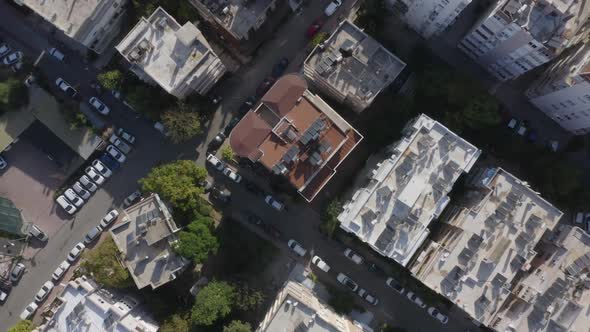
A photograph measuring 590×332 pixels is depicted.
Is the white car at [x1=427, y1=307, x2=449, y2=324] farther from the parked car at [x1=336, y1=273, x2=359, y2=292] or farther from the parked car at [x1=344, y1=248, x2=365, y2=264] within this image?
the parked car at [x1=344, y1=248, x2=365, y2=264]

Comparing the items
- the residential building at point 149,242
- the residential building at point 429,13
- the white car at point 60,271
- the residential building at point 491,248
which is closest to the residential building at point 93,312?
the residential building at point 149,242

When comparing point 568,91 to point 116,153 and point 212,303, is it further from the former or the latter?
point 116,153

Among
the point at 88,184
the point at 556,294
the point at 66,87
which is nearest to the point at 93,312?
the point at 88,184

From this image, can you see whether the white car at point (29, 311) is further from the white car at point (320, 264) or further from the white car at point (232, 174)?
the white car at point (320, 264)

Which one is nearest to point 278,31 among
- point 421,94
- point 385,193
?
point 421,94

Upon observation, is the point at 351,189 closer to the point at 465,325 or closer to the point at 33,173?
the point at 465,325

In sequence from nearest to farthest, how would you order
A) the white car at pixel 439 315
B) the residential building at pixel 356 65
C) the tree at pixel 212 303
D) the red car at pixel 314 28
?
the residential building at pixel 356 65
the tree at pixel 212 303
the white car at pixel 439 315
the red car at pixel 314 28
